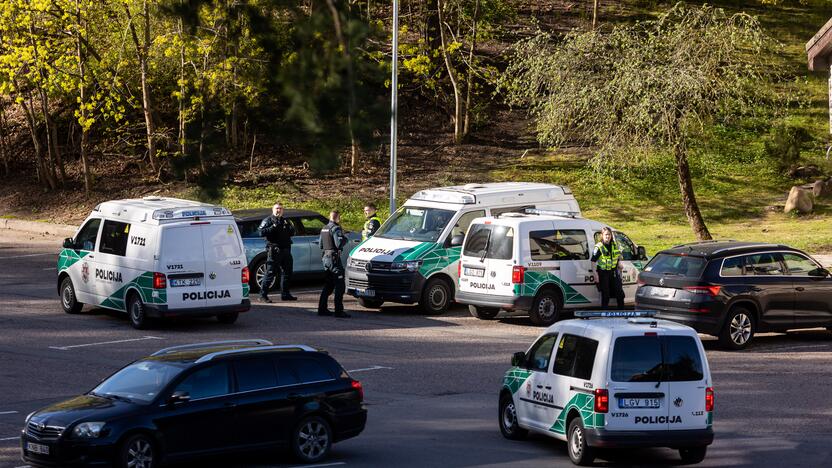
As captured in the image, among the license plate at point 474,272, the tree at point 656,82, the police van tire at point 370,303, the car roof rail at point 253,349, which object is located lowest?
the police van tire at point 370,303

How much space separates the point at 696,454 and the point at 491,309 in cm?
1061

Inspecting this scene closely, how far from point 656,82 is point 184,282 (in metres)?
14.2

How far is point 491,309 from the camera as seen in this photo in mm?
23141

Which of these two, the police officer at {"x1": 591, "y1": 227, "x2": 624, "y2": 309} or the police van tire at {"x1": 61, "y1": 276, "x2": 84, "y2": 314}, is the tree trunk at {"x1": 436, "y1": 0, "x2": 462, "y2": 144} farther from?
the police van tire at {"x1": 61, "y1": 276, "x2": 84, "y2": 314}

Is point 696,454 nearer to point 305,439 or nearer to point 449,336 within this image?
point 305,439

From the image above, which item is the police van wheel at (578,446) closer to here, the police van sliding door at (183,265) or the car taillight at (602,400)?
the car taillight at (602,400)

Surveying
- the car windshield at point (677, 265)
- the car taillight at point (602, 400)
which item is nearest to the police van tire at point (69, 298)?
the car windshield at point (677, 265)

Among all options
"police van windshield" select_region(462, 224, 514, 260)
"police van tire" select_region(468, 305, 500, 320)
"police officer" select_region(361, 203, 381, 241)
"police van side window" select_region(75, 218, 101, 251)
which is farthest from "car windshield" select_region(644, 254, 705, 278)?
"police van side window" select_region(75, 218, 101, 251)

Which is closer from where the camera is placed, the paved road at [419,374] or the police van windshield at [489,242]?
the paved road at [419,374]

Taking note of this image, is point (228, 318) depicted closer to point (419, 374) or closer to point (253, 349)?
point (419, 374)

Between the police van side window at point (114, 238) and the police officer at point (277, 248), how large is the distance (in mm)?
3407

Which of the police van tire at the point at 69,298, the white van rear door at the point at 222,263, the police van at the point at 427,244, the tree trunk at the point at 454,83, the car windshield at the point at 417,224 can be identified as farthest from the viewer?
the tree trunk at the point at 454,83

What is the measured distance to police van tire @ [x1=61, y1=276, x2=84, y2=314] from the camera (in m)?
22.3

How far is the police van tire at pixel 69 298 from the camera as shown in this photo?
22336 millimetres
